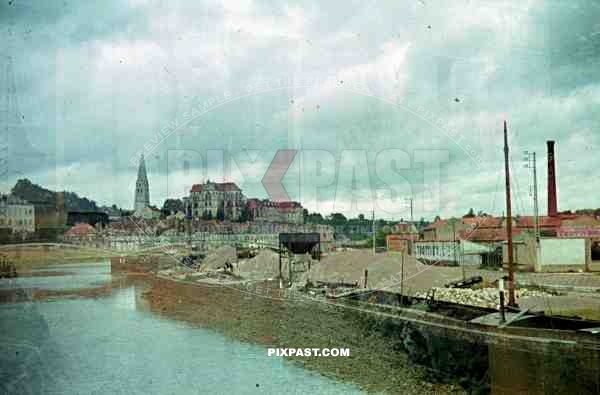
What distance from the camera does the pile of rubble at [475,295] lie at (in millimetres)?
6797

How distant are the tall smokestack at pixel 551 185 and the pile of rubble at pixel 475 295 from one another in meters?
1.56

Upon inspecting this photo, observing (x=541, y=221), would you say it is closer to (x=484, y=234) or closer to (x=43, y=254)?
(x=484, y=234)

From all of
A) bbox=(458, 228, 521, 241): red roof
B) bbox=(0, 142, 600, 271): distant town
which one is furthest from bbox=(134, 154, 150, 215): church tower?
bbox=(458, 228, 521, 241): red roof

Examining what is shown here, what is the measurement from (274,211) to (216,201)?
934mm

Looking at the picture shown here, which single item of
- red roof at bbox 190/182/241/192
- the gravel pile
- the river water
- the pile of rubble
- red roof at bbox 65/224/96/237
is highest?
red roof at bbox 190/182/241/192

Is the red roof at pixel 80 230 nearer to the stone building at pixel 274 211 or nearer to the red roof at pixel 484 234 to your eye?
the stone building at pixel 274 211

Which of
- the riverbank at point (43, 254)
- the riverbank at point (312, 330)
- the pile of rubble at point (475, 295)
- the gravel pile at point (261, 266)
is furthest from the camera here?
the gravel pile at point (261, 266)

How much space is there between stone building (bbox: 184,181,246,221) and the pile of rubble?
2892mm

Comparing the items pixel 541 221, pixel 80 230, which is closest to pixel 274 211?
pixel 80 230

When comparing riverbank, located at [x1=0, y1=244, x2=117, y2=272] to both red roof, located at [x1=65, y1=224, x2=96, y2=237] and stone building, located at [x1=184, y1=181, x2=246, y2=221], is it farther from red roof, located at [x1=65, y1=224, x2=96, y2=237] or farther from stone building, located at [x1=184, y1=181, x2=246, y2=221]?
stone building, located at [x1=184, y1=181, x2=246, y2=221]

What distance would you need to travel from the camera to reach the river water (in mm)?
3889

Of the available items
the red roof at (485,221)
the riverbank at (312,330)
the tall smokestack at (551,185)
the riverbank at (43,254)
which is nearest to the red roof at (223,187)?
the riverbank at (312,330)

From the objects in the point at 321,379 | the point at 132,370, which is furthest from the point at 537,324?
the point at 132,370

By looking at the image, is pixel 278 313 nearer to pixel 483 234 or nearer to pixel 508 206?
pixel 508 206
